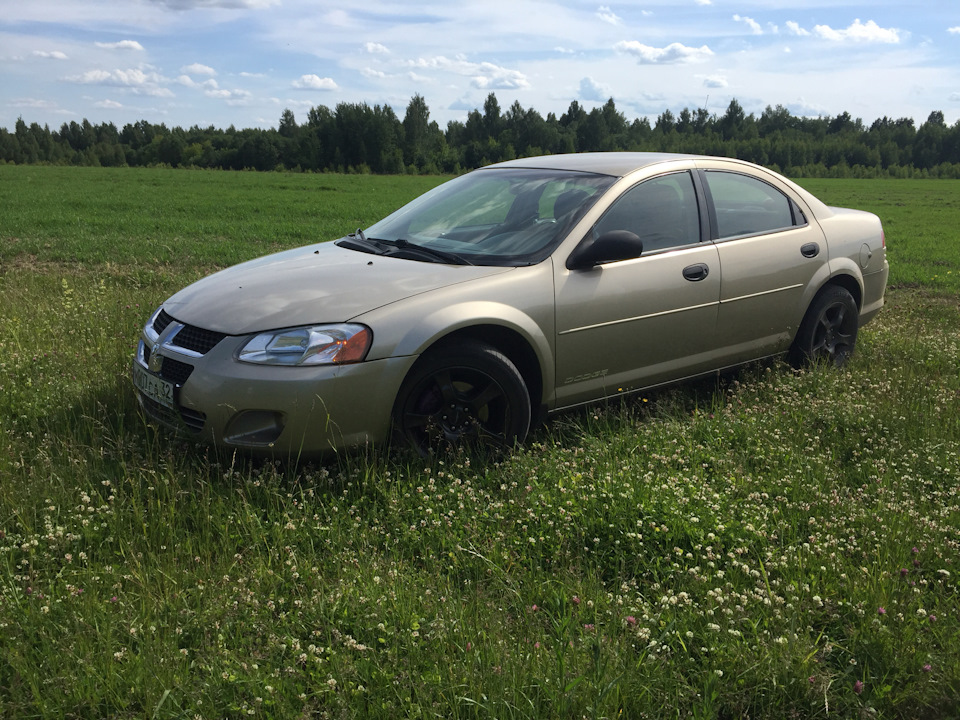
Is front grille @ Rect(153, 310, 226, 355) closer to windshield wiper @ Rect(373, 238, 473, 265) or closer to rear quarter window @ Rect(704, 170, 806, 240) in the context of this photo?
windshield wiper @ Rect(373, 238, 473, 265)

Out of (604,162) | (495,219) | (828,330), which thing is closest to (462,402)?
(495,219)

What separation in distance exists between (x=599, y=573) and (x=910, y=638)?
3.57 ft

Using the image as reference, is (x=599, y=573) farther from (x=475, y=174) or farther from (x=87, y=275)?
(x=87, y=275)

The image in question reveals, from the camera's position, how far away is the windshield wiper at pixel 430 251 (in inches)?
173

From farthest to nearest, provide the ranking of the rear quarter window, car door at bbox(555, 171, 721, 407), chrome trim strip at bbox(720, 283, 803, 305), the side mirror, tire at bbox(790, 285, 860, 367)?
tire at bbox(790, 285, 860, 367) → the rear quarter window → chrome trim strip at bbox(720, 283, 803, 305) → car door at bbox(555, 171, 721, 407) → the side mirror

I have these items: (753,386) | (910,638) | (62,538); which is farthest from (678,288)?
(62,538)

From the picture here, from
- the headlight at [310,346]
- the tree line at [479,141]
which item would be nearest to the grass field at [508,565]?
the headlight at [310,346]

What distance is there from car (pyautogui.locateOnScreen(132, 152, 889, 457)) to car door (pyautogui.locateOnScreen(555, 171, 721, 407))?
12 millimetres

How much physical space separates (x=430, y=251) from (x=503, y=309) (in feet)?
2.35

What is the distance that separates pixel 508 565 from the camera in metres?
3.22

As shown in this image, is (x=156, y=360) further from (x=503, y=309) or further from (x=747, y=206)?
(x=747, y=206)

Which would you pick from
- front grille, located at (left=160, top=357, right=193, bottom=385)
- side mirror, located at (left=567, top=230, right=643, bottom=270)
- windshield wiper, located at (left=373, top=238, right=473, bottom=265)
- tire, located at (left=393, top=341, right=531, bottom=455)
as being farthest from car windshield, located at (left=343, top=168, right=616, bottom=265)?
front grille, located at (left=160, top=357, right=193, bottom=385)

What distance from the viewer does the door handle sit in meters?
4.84

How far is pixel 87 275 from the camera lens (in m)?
10.1
